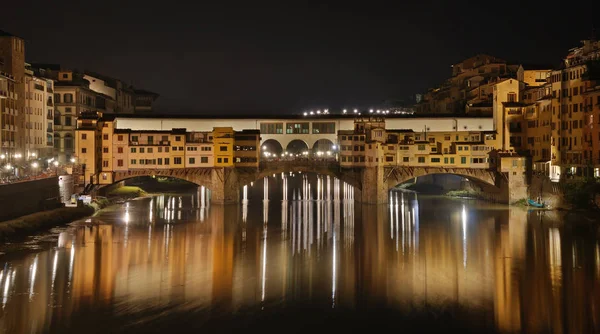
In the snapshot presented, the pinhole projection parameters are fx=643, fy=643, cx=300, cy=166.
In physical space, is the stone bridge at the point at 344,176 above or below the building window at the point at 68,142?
below

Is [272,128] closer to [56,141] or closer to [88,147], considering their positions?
[88,147]

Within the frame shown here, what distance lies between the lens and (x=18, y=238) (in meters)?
29.5

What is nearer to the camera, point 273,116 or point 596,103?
point 596,103

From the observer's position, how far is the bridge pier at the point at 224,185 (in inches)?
1812

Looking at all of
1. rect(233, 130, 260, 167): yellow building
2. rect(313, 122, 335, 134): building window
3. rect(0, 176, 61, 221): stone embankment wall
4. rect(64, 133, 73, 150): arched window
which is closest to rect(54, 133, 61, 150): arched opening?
rect(64, 133, 73, 150): arched window

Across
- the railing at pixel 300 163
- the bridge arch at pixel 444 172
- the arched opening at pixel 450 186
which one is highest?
the railing at pixel 300 163

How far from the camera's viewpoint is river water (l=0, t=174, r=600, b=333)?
741 inches

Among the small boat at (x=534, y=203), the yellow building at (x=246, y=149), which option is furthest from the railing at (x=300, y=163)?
the small boat at (x=534, y=203)

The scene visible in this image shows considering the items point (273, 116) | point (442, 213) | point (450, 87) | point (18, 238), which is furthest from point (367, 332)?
point (450, 87)

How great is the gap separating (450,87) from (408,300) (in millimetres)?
52182

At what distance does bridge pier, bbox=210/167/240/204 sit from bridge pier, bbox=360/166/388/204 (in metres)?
9.41

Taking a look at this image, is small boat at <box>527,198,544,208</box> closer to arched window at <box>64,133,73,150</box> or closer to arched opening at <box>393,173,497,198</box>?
arched opening at <box>393,173,497,198</box>

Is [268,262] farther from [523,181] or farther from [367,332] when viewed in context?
[523,181]

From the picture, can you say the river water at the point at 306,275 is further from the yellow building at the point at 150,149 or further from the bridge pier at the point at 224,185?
the yellow building at the point at 150,149
